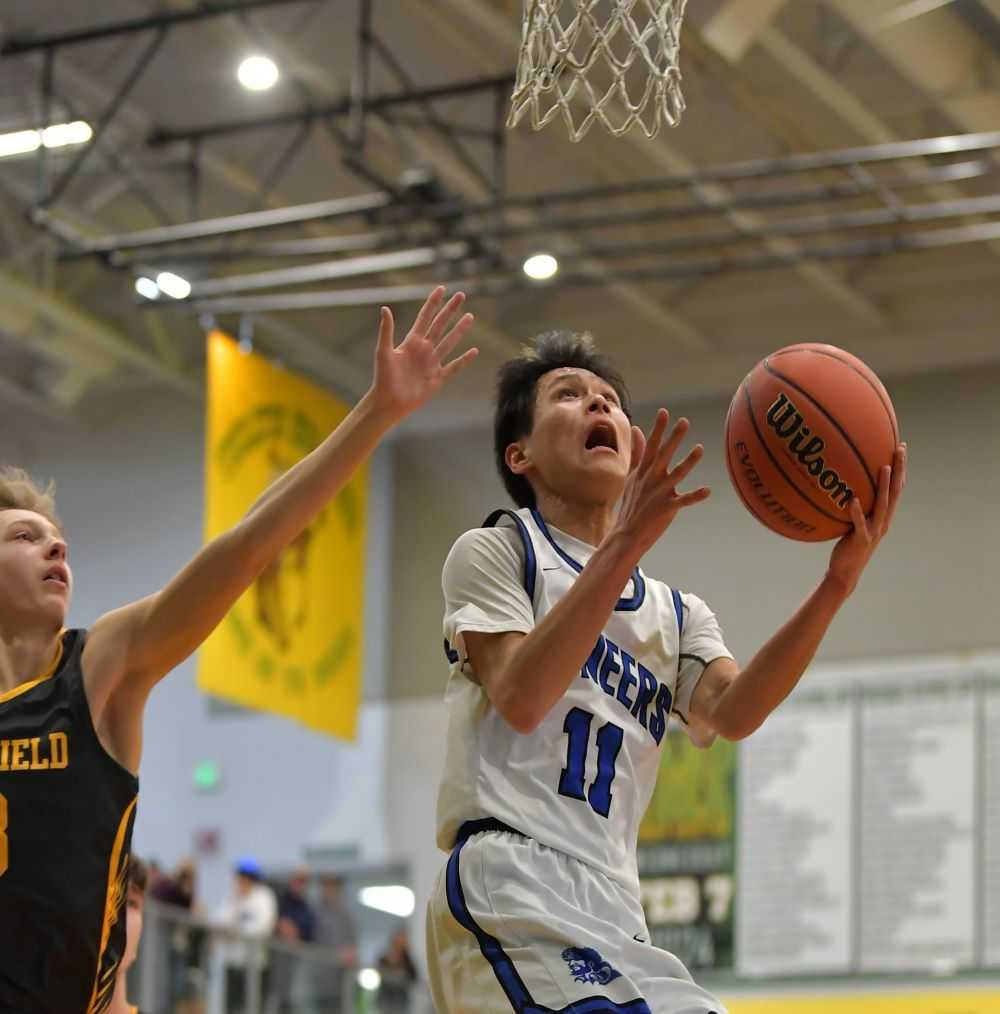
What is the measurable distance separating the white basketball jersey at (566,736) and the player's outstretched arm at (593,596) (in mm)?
141

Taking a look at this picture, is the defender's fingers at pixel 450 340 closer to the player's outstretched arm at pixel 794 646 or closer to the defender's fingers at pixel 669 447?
the defender's fingers at pixel 669 447

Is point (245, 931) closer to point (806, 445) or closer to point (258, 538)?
point (806, 445)

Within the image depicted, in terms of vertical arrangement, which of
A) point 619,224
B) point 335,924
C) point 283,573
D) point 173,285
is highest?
point 619,224

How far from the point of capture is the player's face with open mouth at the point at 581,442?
3.86 m

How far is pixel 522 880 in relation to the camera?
135 inches

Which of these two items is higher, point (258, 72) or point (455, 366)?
point (258, 72)

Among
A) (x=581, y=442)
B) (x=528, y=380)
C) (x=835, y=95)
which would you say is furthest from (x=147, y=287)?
(x=581, y=442)

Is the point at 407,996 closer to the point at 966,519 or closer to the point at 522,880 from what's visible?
the point at 966,519

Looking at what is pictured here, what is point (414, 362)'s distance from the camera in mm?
3262

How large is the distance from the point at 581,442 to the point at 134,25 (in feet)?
32.9

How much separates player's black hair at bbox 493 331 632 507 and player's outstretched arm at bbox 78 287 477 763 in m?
0.65

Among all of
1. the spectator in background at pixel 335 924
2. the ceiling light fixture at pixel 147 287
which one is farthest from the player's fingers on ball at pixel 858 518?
the ceiling light fixture at pixel 147 287

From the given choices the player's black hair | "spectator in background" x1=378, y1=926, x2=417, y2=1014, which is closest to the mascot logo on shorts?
the player's black hair

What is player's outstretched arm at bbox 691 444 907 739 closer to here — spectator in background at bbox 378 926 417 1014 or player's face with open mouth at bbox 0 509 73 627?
player's face with open mouth at bbox 0 509 73 627
